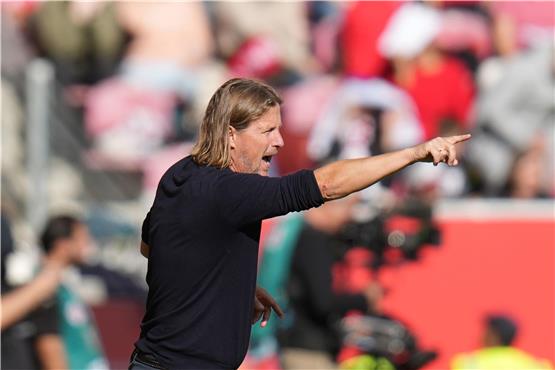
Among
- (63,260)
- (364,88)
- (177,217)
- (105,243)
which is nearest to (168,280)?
(177,217)

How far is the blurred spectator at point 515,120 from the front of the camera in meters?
9.21

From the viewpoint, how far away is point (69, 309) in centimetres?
576

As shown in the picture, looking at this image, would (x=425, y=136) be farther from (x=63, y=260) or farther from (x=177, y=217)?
(x=177, y=217)

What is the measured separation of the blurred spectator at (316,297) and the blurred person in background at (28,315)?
132cm

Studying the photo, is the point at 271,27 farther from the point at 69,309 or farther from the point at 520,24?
the point at 69,309

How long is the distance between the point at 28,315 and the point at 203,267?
246cm

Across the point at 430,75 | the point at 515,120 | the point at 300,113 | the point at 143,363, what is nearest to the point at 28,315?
the point at 143,363

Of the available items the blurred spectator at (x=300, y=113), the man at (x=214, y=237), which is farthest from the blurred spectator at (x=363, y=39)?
the man at (x=214, y=237)

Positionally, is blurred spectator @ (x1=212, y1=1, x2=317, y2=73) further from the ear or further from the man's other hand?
the ear

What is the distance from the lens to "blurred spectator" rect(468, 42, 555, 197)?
921 cm

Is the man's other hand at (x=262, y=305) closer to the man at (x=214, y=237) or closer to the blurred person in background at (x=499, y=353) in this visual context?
the man at (x=214, y=237)

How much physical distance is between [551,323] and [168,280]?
605 centimetres

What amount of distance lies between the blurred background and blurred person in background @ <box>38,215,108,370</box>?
2262mm

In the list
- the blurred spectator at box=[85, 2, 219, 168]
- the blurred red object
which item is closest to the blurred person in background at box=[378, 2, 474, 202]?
the blurred red object
